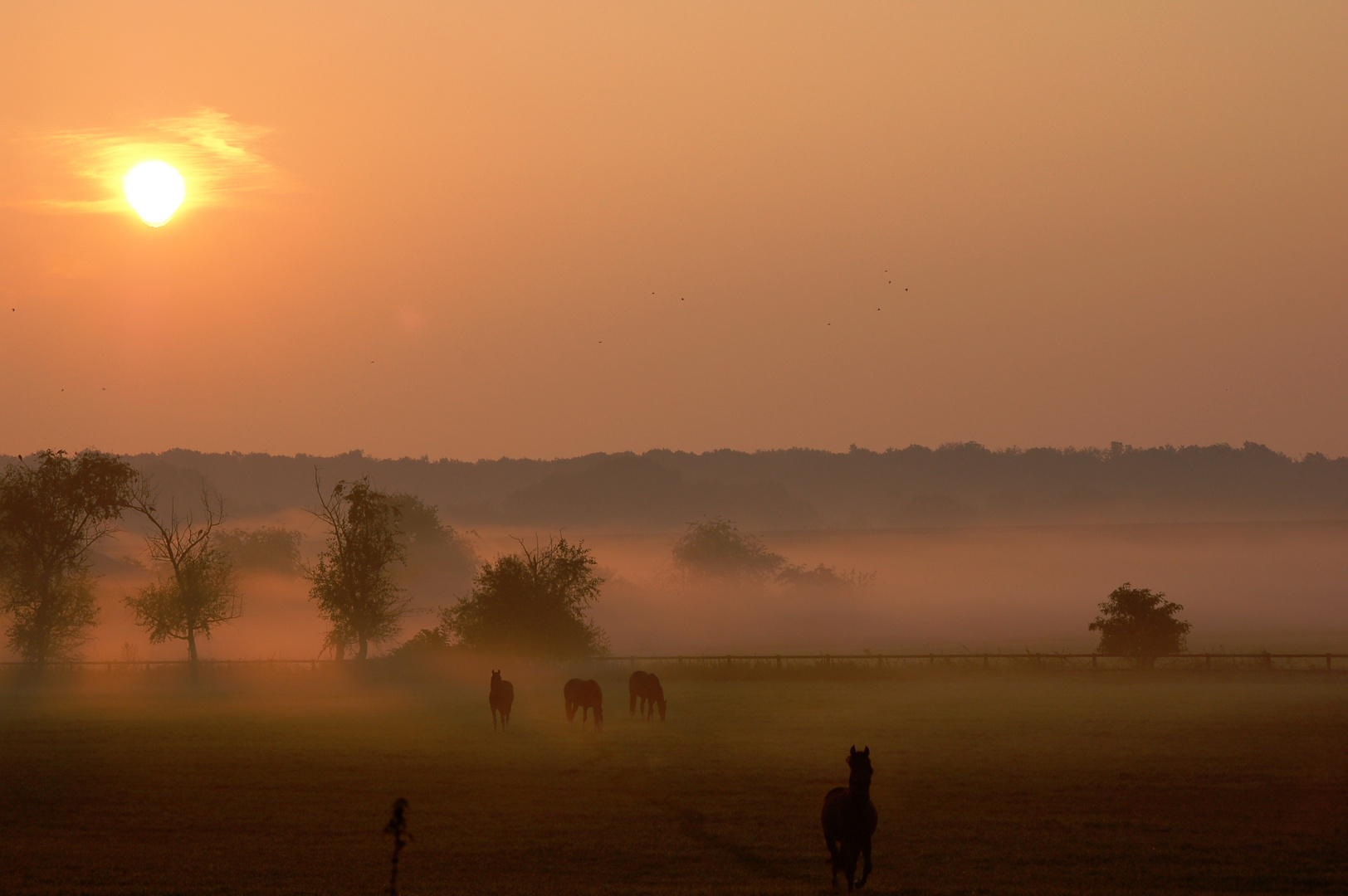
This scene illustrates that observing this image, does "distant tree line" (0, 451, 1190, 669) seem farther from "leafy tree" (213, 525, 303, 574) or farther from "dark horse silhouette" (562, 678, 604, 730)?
"leafy tree" (213, 525, 303, 574)

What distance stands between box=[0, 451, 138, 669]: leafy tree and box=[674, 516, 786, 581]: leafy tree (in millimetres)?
91427

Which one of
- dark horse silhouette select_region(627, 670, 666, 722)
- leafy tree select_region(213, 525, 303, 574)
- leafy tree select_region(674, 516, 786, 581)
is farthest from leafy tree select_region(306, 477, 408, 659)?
leafy tree select_region(674, 516, 786, 581)

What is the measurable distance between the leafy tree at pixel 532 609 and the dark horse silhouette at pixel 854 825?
6094cm

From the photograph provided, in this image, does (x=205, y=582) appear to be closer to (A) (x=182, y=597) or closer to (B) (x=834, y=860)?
(A) (x=182, y=597)

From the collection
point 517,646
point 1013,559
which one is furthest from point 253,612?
point 1013,559

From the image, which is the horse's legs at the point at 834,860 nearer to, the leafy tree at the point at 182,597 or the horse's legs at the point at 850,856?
the horse's legs at the point at 850,856

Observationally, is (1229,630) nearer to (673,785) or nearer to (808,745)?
(808,745)

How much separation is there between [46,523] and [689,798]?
67545mm

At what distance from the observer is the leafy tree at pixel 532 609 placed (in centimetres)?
7981

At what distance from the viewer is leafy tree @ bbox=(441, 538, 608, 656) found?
79812 millimetres

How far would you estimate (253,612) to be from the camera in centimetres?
14862

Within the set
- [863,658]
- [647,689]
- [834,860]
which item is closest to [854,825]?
[834,860]

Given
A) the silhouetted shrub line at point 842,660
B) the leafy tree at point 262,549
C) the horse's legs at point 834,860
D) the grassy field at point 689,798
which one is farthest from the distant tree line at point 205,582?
the leafy tree at point 262,549

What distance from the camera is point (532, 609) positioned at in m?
80.2
